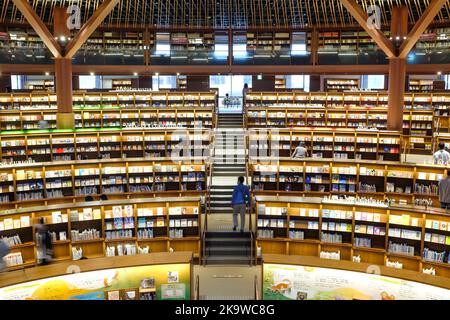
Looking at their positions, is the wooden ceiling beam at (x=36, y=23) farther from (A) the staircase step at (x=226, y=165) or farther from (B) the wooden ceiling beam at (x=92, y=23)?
(A) the staircase step at (x=226, y=165)

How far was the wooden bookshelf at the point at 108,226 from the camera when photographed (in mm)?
9705

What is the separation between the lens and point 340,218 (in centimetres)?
1041

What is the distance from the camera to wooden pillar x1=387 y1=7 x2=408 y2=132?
16500 millimetres

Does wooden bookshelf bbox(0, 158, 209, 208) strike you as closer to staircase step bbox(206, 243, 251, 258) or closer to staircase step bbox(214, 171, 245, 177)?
staircase step bbox(214, 171, 245, 177)

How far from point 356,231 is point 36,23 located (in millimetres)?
12209

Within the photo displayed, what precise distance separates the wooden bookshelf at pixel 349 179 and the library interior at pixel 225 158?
0.13ft

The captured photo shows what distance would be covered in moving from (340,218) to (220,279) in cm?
288

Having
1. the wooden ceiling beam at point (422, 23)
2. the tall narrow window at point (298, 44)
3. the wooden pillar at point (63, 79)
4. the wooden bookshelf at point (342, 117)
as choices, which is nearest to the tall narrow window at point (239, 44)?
the tall narrow window at point (298, 44)

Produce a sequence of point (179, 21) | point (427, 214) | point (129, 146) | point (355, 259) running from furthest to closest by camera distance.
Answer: point (179, 21) → point (129, 146) → point (355, 259) → point (427, 214)

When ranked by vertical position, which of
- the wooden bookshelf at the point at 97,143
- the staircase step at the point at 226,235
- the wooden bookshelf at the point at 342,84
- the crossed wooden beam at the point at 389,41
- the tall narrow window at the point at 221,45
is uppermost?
the tall narrow window at the point at 221,45

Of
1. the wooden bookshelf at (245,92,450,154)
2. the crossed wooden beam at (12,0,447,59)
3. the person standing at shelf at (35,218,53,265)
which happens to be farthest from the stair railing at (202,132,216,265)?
the crossed wooden beam at (12,0,447,59)

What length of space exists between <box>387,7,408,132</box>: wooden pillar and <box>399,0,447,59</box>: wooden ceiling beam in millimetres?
371
